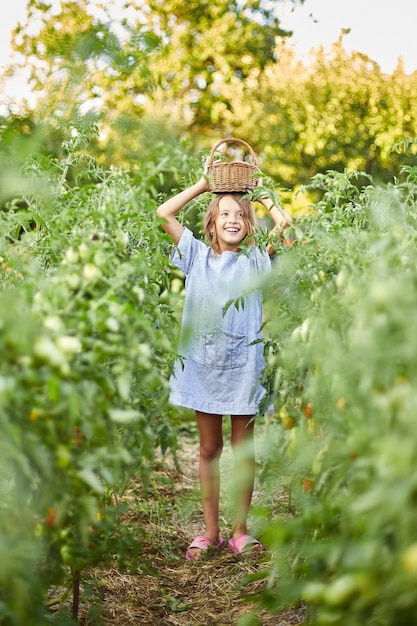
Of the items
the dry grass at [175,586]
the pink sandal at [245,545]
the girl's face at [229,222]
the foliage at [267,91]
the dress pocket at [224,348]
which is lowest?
the dry grass at [175,586]

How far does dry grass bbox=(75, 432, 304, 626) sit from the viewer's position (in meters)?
2.28

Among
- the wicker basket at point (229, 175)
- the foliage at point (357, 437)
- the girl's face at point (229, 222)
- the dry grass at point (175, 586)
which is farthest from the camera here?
the girl's face at point (229, 222)

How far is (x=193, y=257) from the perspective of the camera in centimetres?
284

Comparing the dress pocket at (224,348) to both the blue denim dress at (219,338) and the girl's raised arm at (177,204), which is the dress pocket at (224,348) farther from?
the girl's raised arm at (177,204)

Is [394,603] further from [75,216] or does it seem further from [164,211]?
[164,211]

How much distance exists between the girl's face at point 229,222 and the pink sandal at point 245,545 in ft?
3.71

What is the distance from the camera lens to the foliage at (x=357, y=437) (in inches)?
42.5

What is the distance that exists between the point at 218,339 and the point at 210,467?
0.52 meters

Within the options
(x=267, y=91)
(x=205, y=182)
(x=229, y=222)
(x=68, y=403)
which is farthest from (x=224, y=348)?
(x=267, y=91)

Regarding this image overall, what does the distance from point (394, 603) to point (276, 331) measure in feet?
3.72

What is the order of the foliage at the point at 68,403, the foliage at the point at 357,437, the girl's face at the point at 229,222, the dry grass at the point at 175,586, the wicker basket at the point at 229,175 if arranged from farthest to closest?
the girl's face at the point at 229,222 < the wicker basket at the point at 229,175 < the dry grass at the point at 175,586 < the foliage at the point at 68,403 < the foliage at the point at 357,437

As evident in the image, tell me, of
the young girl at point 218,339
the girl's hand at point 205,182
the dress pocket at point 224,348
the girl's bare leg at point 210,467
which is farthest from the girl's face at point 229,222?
the girl's bare leg at point 210,467

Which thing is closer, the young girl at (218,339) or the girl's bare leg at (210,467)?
the young girl at (218,339)

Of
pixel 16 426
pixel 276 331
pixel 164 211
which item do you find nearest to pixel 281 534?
pixel 16 426
